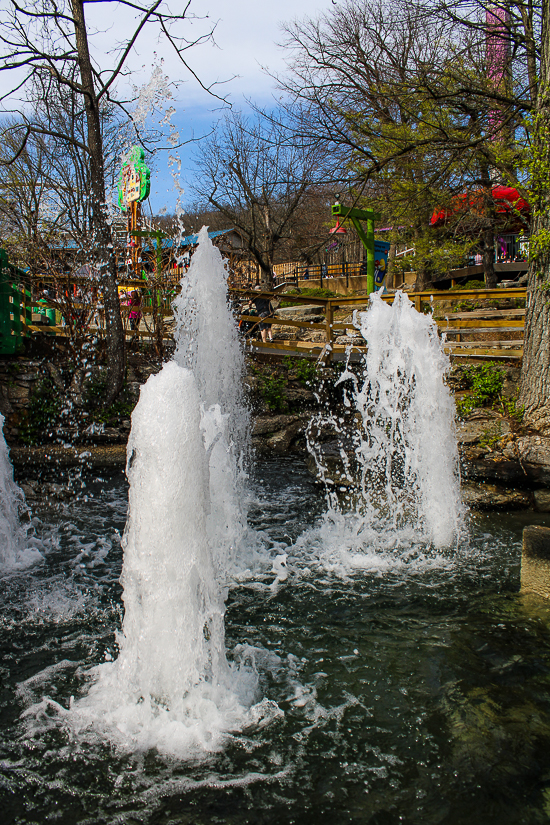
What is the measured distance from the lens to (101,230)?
1018cm

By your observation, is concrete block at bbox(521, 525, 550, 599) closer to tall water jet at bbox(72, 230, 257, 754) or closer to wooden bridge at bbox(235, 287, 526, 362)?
tall water jet at bbox(72, 230, 257, 754)

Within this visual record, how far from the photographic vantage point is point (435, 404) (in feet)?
20.1

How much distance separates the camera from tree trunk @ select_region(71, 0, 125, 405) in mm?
9992

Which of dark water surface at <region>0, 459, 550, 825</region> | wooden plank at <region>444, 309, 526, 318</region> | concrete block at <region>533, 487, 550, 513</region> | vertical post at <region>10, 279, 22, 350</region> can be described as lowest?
concrete block at <region>533, 487, 550, 513</region>

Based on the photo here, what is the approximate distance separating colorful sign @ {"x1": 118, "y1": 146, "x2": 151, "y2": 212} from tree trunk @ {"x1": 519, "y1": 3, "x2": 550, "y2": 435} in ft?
29.1

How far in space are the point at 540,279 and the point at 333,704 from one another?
22.6 feet

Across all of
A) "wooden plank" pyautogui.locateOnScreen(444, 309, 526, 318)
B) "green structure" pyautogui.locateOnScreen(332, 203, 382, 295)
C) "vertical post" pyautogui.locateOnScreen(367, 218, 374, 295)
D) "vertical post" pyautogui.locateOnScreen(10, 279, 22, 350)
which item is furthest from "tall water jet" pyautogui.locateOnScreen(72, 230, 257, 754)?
"vertical post" pyautogui.locateOnScreen(367, 218, 374, 295)

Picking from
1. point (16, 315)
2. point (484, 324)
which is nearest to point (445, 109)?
point (484, 324)

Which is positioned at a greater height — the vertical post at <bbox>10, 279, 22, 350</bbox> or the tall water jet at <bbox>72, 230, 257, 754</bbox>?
the vertical post at <bbox>10, 279, 22, 350</bbox>

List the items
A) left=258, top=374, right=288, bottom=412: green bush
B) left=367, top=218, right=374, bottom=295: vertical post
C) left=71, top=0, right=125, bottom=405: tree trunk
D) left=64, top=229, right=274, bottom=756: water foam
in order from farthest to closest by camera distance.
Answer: left=367, top=218, right=374, bottom=295: vertical post < left=258, top=374, right=288, bottom=412: green bush < left=71, top=0, right=125, bottom=405: tree trunk < left=64, top=229, right=274, bottom=756: water foam

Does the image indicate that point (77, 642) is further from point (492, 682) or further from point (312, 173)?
point (312, 173)

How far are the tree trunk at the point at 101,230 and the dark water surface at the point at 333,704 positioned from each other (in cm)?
566

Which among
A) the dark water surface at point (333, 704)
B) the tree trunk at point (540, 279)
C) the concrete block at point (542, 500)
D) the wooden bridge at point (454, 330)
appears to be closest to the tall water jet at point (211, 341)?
the dark water surface at point (333, 704)

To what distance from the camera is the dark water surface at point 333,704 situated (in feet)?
8.52
